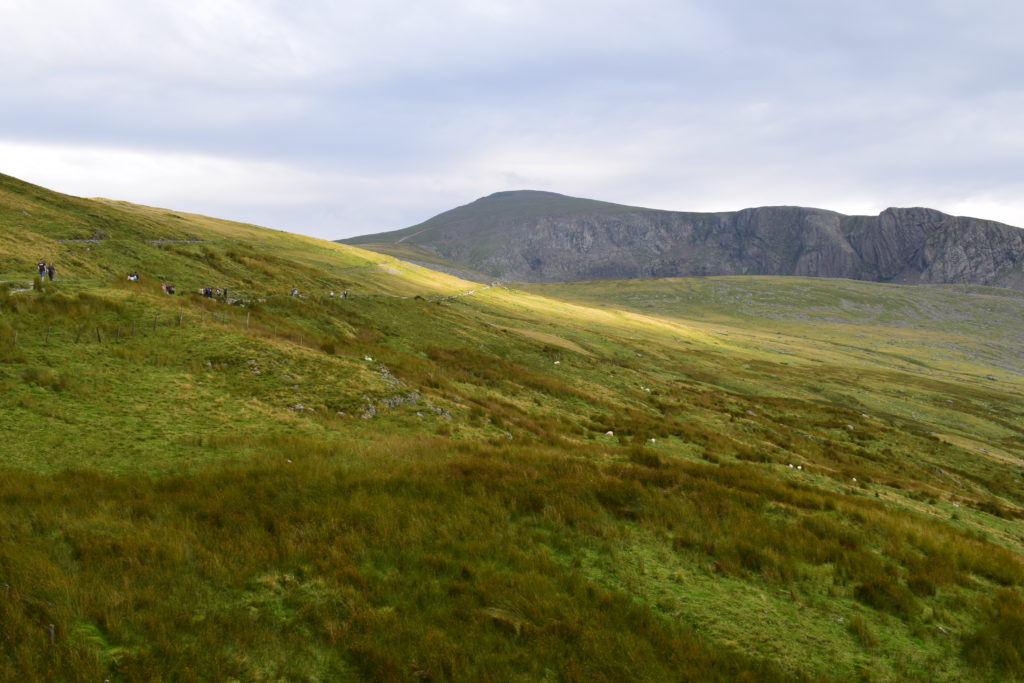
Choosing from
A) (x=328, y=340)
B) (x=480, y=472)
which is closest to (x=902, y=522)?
(x=480, y=472)

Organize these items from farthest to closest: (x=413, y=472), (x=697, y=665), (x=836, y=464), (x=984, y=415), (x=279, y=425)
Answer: (x=984, y=415)
(x=836, y=464)
(x=279, y=425)
(x=413, y=472)
(x=697, y=665)

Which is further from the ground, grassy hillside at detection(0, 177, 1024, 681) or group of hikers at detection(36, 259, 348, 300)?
group of hikers at detection(36, 259, 348, 300)

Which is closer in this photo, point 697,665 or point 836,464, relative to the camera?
point 697,665

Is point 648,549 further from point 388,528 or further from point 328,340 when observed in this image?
point 328,340

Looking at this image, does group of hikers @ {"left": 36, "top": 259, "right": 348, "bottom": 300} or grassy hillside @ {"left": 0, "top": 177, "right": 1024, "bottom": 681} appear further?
group of hikers @ {"left": 36, "top": 259, "right": 348, "bottom": 300}

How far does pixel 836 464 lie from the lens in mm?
31031

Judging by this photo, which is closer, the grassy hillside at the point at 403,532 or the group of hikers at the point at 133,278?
the grassy hillside at the point at 403,532

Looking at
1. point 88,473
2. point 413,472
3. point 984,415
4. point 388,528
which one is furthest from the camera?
point 984,415

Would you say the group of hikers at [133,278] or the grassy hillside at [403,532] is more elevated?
the group of hikers at [133,278]

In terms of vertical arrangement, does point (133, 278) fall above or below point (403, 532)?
above

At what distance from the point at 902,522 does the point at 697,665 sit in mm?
12073

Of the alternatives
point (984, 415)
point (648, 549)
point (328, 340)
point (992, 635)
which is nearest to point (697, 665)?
point (648, 549)

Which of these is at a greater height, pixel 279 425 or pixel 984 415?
pixel 279 425

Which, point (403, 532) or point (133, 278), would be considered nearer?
point (403, 532)
